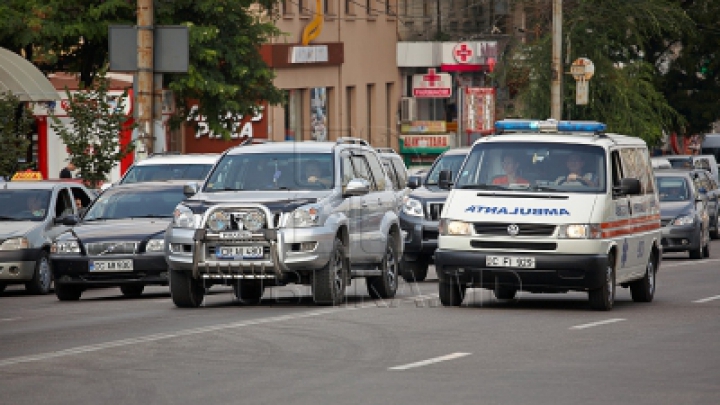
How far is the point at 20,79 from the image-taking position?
1487 inches

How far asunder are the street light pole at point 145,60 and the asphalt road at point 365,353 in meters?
9.93

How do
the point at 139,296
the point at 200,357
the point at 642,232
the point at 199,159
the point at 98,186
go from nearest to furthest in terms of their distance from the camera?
the point at 200,357 < the point at 642,232 < the point at 139,296 < the point at 199,159 < the point at 98,186

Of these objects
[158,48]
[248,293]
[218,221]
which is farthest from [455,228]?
Answer: [158,48]

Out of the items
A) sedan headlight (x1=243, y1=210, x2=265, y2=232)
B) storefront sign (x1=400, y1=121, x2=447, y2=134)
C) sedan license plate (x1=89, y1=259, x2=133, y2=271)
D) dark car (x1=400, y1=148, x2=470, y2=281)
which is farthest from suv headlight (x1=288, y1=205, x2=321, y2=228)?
storefront sign (x1=400, y1=121, x2=447, y2=134)

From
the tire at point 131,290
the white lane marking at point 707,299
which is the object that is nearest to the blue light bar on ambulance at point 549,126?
the white lane marking at point 707,299

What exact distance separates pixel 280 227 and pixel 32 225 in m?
8.19

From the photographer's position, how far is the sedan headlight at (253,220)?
61.4ft

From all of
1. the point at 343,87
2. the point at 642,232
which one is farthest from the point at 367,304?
the point at 343,87

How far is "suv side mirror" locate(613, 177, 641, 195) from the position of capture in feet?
63.6

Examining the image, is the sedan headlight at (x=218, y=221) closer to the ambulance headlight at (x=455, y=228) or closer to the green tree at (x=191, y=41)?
the ambulance headlight at (x=455, y=228)

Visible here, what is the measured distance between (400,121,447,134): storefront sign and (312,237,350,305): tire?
50093 mm

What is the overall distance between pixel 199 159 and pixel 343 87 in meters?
33.3

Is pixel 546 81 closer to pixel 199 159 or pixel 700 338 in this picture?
pixel 199 159

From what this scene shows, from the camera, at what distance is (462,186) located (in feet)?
63.6
